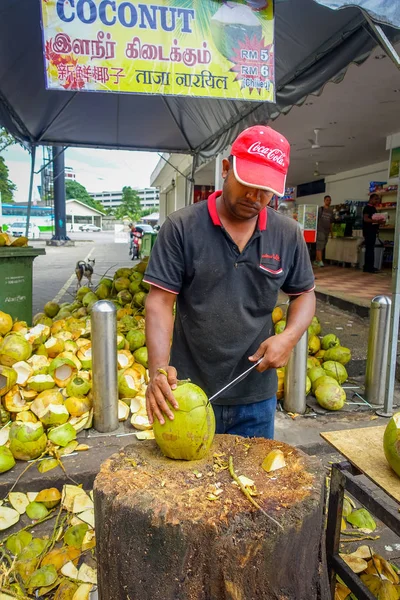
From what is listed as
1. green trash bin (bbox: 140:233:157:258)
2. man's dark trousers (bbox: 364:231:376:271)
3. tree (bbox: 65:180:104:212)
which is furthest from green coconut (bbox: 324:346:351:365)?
tree (bbox: 65:180:104:212)

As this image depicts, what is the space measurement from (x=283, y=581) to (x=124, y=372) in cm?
242

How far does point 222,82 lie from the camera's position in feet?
10.8

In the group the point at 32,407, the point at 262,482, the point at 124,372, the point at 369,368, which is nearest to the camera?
the point at 262,482

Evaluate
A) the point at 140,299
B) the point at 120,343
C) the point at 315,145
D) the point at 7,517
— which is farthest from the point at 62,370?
the point at 315,145

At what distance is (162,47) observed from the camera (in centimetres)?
318

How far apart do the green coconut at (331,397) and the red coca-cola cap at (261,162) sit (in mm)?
2539

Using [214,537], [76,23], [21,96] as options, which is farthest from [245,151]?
[21,96]

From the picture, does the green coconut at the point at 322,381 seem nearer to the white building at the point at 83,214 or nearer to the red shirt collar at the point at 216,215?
the red shirt collar at the point at 216,215

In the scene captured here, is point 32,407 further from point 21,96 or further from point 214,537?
point 21,96

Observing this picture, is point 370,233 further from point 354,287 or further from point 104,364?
point 104,364

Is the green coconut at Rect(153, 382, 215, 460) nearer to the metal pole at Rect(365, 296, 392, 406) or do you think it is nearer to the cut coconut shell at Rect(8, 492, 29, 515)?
the cut coconut shell at Rect(8, 492, 29, 515)

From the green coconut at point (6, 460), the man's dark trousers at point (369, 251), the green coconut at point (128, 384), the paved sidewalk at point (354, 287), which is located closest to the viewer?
the green coconut at point (6, 460)

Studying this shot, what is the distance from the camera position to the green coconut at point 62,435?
2863mm

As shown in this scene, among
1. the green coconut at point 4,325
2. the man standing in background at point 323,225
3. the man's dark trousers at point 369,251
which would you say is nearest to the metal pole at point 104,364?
the green coconut at point 4,325
